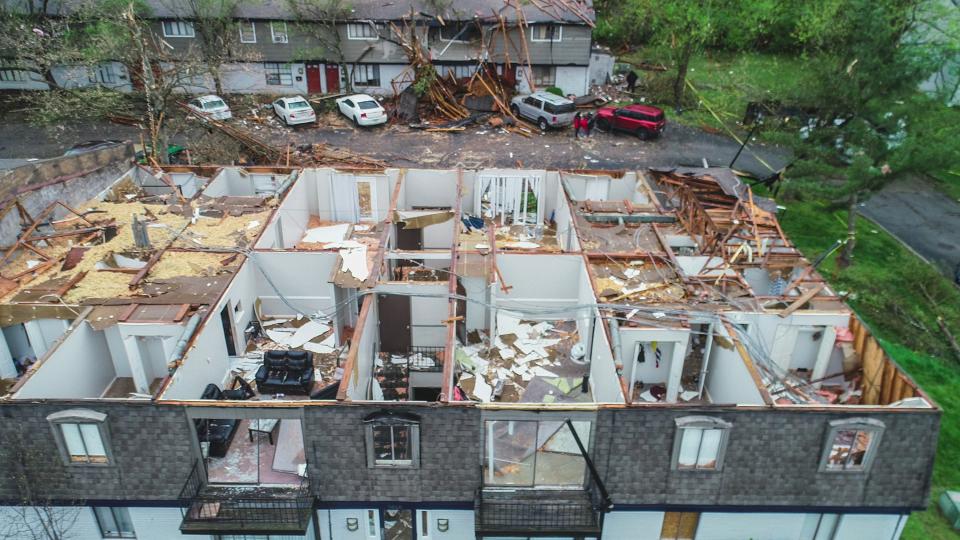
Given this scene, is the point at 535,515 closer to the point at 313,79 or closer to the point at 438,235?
the point at 438,235

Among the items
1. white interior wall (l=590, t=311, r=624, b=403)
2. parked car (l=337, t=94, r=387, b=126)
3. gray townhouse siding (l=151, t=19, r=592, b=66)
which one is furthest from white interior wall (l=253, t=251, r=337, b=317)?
gray townhouse siding (l=151, t=19, r=592, b=66)

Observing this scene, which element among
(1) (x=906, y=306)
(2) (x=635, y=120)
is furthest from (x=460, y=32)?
(1) (x=906, y=306)

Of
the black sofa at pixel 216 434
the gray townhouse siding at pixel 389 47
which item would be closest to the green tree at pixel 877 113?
the gray townhouse siding at pixel 389 47

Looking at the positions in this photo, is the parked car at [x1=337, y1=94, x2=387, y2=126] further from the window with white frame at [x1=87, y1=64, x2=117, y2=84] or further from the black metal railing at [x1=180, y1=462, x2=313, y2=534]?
the black metal railing at [x1=180, y1=462, x2=313, y2=534]

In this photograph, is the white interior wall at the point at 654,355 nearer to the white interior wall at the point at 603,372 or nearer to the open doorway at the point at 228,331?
the white interior wall at the point at 603,372

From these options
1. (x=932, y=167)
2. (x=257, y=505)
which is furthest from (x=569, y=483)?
(x=932, y=167)

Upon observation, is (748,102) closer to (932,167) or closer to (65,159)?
(932,167)
